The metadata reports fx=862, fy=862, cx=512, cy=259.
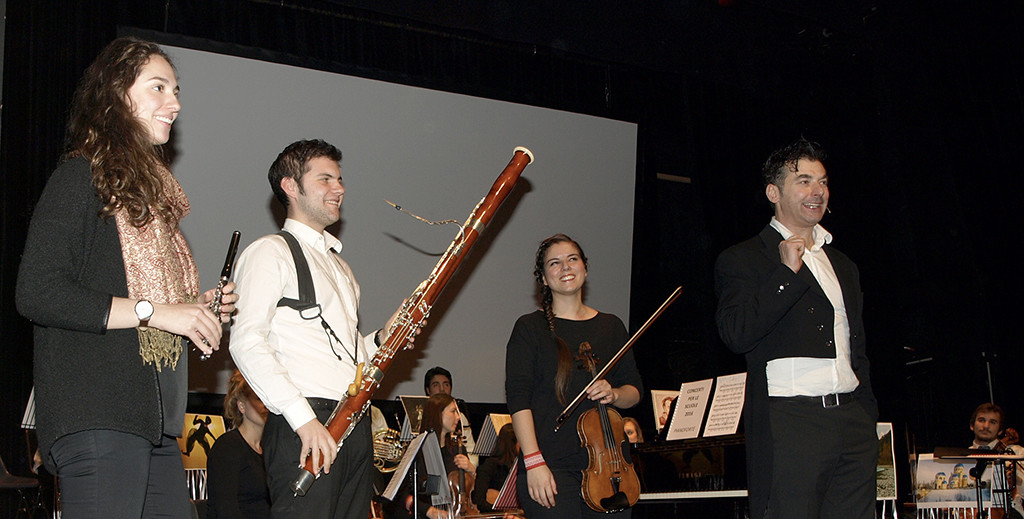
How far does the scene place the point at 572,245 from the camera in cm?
368

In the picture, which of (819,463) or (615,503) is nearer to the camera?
(819,463)

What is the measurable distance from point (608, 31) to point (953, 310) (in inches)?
160

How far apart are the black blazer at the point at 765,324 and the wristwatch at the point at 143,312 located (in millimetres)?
1898

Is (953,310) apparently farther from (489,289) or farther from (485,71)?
(485,71)

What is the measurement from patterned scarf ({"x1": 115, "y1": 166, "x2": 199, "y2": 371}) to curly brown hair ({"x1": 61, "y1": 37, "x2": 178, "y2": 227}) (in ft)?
0.09

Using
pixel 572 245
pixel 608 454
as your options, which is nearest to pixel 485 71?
pixel 572 245

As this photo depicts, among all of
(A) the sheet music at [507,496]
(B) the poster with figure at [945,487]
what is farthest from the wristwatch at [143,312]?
(B) the poster with figure at [945,487]

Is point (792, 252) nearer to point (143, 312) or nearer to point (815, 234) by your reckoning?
point (815, 234)

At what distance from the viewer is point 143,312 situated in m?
1.78

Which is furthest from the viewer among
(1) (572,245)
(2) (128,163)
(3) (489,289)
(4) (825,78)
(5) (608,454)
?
(4) (825,78)

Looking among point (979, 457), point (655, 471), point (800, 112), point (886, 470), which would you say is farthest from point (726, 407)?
point (800, 112)

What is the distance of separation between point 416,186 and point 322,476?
15.7 ft

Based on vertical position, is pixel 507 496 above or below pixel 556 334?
below

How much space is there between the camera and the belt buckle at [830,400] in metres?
2.83
